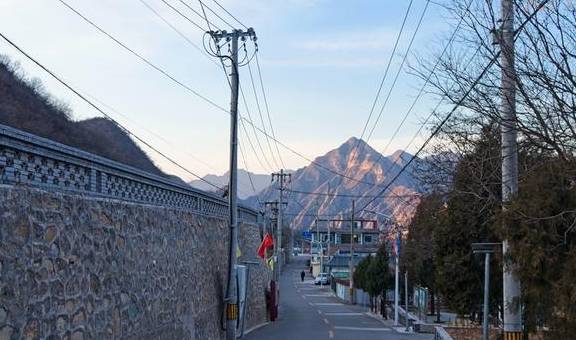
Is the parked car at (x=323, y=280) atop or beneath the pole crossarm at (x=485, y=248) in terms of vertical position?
beneath

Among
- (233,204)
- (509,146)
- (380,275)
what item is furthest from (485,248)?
(380,275)

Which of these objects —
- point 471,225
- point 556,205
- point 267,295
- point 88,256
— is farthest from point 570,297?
point 267,295

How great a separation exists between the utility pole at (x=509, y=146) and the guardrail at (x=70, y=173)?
636cm

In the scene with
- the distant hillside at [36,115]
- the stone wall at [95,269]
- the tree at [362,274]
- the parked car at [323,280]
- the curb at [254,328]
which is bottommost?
the parked car at [323,280]

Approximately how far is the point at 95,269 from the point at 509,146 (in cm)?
677

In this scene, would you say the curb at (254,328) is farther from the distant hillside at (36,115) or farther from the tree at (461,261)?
the distant hillside at (36,115)

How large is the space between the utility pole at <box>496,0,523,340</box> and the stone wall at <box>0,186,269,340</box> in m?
6.41

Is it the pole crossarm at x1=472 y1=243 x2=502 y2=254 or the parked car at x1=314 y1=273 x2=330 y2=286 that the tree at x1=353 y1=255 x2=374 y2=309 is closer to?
the parked car at x1=314 y1=273 x2=330 y2=286

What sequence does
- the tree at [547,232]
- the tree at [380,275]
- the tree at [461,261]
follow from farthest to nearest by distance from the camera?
1. the tree at [380,275]
2. the tree at [461,261]
3. the tree at [547,232]

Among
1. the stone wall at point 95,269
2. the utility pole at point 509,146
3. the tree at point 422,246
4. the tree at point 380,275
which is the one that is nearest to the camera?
the stone wall at point 95,269

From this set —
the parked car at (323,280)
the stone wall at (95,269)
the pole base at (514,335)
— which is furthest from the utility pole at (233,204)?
the parked car at (323,280)

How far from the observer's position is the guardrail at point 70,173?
8.81 metres

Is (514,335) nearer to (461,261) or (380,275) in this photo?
(461,261)

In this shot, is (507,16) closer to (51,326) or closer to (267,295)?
(51,326)
